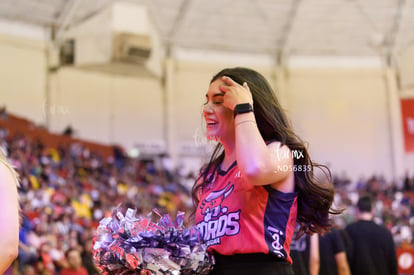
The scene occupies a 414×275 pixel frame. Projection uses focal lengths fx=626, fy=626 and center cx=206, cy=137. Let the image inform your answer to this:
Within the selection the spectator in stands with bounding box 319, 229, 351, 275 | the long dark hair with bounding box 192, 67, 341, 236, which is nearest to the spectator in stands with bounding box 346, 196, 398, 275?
the spectator in stands with bounding box 319, 229, 351, 275

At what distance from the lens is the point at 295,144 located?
200 cm

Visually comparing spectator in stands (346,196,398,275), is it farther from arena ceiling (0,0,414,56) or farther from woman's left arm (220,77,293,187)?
arena ceiling (0,0,414,56)

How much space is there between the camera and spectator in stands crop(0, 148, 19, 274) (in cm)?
169

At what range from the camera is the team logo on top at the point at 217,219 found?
6.29ft

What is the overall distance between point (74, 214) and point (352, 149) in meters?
13.1

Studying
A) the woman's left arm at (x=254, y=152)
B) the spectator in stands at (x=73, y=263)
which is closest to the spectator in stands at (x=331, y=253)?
the woman's left arm at (x=254, y=152)

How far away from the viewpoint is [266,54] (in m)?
22.5

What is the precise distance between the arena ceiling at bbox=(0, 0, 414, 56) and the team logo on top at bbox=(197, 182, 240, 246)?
16648 millimetres

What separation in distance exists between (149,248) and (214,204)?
1.00 ft

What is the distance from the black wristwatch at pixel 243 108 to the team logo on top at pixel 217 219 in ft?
0.86

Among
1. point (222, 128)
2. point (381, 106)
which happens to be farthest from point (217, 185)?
point (381, 106)

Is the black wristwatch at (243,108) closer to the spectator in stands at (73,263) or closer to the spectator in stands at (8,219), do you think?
the spectator in stands at (8,219)

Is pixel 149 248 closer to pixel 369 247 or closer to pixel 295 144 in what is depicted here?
pixel 295 144

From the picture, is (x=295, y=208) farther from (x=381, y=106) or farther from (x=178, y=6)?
(x=381, y=106)
